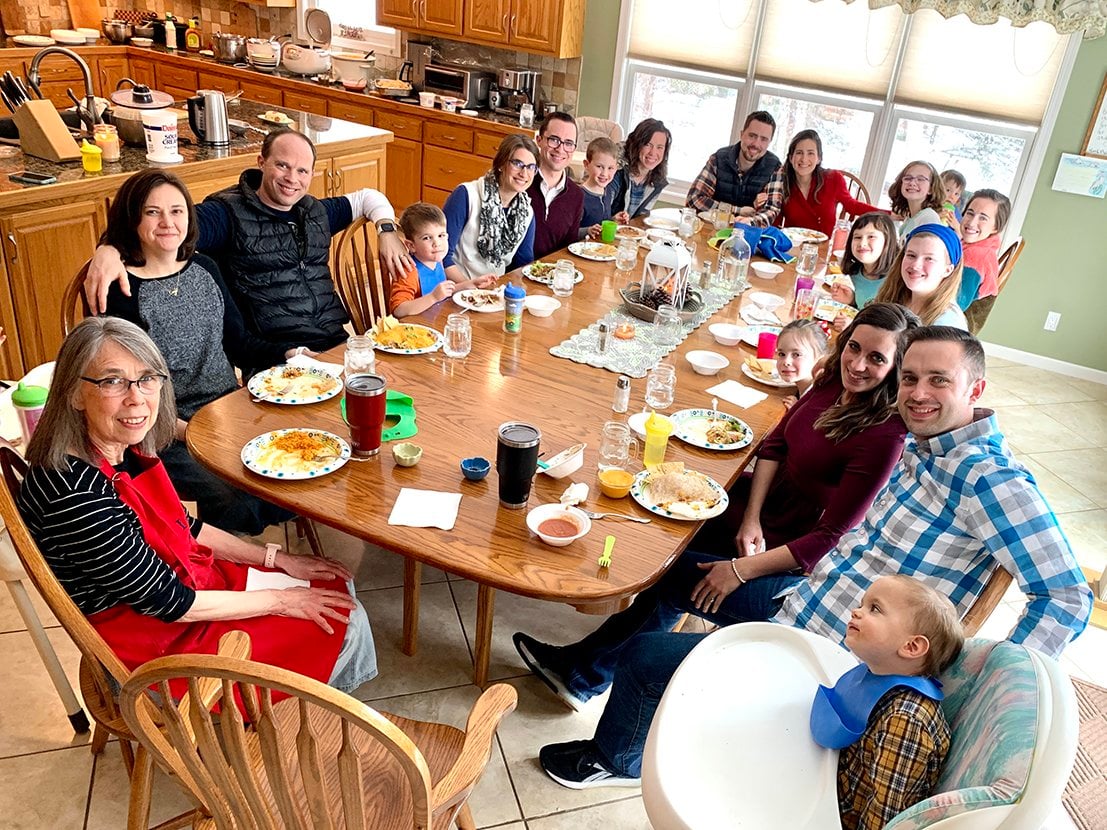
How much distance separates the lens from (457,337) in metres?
2.47

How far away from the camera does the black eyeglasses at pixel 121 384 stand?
1551 millimetres

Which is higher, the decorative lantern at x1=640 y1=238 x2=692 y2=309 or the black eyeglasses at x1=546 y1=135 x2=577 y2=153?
the black eyeglasses at x1=546 y1=135 x2=577 y2=153

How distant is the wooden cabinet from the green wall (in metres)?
4.81

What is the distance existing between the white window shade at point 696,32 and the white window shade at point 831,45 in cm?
14

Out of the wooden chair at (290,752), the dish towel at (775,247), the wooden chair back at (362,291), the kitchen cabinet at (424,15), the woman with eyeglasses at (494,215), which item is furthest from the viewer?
the kitchen cabinet at (424,15)

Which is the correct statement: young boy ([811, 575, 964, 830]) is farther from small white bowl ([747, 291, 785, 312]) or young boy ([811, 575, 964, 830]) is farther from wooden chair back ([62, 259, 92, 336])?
wooden chair back ([62, 259, 92, 336])

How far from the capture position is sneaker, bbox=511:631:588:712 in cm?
228

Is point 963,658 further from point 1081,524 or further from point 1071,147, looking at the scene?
point 1071,147

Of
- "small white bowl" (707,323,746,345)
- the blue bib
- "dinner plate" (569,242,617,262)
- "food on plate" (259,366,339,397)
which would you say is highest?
"dinner plate" (569,242,617,262)

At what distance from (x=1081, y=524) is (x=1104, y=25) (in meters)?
2.60

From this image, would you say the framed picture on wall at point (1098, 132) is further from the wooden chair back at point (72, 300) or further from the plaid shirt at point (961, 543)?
the wooden chair back at point (72, 300)

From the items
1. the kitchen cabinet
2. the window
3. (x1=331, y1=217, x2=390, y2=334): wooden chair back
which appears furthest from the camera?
the window

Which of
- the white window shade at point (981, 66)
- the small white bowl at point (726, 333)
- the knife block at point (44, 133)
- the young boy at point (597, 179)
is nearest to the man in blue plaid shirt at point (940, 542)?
the small white bowl at point (726, 333)

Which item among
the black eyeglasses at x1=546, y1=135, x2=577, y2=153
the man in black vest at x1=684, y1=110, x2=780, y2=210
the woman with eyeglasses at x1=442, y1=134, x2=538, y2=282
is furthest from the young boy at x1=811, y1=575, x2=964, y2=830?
the man in black vest at x1=684, y1=110, x2=780, y2=210
